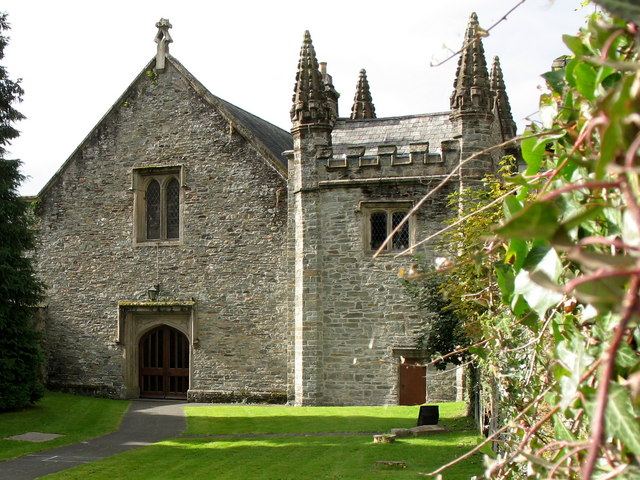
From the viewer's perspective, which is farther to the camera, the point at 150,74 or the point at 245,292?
the point at 150,74

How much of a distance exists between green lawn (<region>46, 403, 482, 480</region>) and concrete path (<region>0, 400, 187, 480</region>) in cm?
48

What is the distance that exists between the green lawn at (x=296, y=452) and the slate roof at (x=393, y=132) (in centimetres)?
690

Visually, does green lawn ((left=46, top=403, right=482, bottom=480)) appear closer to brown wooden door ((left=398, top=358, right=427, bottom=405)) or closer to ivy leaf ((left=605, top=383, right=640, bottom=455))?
brown wooden door ((left=398, top=358, right=427, bottom=405))

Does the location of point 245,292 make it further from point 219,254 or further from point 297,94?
point 297,94

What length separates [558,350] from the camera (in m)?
1.63

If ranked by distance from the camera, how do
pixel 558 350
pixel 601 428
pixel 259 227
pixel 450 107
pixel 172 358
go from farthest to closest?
1. pixel 172 358
2. pixel 259 227
3. pixel 450 107
4. pixel 558 350
5. pixel 601 428

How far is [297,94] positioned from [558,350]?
62.1 ft

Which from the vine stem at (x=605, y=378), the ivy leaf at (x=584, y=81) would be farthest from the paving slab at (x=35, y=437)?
the vine stem at (x=605, y=378)

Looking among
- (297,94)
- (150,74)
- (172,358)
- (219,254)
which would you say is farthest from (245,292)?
(150,74)

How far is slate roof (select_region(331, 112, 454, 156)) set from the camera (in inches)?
805

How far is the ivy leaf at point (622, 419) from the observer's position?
1185 mm

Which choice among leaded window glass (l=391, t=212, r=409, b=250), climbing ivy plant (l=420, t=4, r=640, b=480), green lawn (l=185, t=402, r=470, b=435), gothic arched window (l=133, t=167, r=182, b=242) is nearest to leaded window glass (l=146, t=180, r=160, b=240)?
gothic arched window (l=133, t=167, r=182, b=242)

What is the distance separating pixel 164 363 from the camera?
74.2ft

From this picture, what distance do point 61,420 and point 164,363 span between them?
4.65 meters
